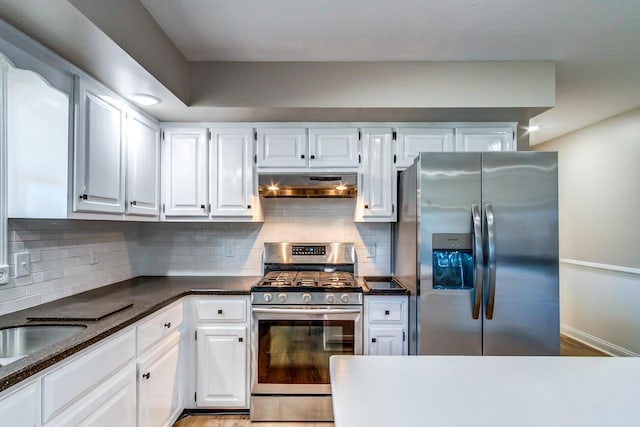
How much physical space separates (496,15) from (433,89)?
0.60 m

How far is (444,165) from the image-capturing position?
7.04ft

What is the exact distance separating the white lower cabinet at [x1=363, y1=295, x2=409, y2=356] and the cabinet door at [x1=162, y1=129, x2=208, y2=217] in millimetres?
1526

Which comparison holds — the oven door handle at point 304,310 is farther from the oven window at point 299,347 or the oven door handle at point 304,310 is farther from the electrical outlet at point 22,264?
the electrical outlet at point 22,264

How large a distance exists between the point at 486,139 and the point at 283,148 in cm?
162

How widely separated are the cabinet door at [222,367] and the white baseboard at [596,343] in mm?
3675

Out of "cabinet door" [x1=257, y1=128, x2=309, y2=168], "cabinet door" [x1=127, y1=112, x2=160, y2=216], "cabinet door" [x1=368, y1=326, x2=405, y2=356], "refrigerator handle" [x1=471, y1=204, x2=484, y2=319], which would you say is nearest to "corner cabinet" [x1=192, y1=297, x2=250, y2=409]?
"cabinet door" [x1=127, y1=112, x2=160, y2=216]

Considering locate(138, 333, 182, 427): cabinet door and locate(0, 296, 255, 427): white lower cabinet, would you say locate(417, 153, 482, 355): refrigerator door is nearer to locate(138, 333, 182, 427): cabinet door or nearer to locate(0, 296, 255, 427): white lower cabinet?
locate(0, 296, 255, 427): white lower cabinet

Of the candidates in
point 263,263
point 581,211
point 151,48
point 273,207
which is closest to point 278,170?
point 273,207

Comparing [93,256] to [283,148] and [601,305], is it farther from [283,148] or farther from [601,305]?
[601,305]

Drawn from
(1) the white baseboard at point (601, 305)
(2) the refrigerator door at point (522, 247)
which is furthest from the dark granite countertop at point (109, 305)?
(1) the white baseboard at point (601, 305)

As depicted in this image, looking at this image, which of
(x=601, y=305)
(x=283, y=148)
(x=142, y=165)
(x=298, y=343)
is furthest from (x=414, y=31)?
(x=601, y=305)

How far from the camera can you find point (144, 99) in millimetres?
2215

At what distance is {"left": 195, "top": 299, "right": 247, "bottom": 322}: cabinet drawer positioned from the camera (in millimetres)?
2457

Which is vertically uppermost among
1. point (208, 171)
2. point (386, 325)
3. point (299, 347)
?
point (208, 171)
